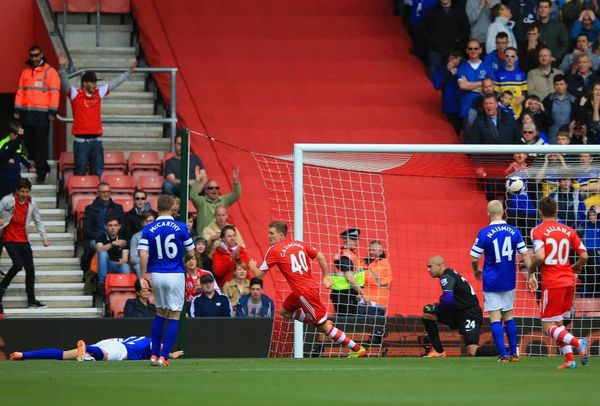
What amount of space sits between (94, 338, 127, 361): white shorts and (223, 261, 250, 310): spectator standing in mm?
2740

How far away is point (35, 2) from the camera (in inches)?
902

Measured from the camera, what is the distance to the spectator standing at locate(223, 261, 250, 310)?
1795 centimetres

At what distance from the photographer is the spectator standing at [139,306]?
679 inches

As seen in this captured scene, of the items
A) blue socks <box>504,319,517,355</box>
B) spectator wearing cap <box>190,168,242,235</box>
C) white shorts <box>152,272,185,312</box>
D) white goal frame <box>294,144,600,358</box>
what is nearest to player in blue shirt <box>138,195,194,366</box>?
white shorts <box>152,272,185,312</box>

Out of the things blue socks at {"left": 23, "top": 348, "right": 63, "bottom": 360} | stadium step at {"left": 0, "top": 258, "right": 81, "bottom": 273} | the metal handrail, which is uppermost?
the metal handrail

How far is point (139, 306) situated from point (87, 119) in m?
3.64

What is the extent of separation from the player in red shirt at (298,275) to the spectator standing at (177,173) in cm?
410

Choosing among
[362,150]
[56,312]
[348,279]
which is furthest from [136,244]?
[362,150]

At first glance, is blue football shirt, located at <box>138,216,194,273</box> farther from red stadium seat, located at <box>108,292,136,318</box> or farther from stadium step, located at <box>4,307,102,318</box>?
stadium step, located at <box>4,307,102,318</box>

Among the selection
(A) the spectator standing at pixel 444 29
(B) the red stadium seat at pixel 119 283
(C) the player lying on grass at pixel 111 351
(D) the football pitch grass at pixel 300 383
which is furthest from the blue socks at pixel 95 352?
(A) the spectator standing at pixel 444 29

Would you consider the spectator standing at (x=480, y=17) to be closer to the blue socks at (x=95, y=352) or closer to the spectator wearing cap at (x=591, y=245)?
the spectator wearing cap at (x=591, y=245)

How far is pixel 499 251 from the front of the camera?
14445mm

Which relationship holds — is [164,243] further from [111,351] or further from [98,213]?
[98,213]

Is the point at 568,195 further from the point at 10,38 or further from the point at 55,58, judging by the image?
the point at 10,38
